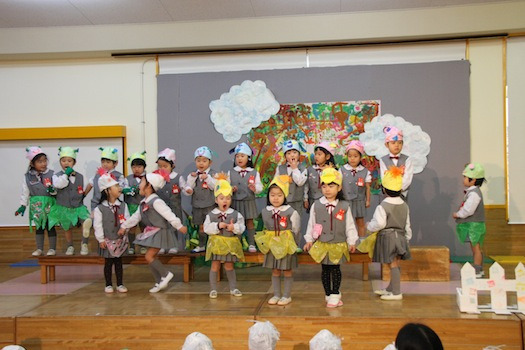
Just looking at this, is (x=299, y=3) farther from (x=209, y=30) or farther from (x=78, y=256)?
(x=78, y=256)

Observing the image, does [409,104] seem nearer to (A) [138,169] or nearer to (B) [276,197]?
(B) [276,197]

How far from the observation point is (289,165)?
6770mm

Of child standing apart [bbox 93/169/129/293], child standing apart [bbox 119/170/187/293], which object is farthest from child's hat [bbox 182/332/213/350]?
child standing apart [bbox 93/169/129/293]

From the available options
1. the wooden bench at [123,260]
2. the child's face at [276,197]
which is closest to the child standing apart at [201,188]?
the wooden bench at [123,260]

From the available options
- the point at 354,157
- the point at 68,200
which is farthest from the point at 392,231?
the point at 68,200

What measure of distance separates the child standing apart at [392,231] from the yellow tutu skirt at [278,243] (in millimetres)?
772

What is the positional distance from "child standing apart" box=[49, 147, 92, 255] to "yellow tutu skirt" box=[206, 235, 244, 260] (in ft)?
6.93

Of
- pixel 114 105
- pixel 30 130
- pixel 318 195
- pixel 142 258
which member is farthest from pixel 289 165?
pixel 30 130

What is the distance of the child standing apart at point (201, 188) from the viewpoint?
677 centimetres

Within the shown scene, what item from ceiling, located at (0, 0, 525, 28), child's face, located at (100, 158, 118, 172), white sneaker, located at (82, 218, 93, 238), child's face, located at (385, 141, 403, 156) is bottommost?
white sneaker, located at (82, 218, 93, 238)

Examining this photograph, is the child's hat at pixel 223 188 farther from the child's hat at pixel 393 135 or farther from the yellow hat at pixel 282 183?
the child's hat at pixel 393 135

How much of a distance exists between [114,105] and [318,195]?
3.54 meters

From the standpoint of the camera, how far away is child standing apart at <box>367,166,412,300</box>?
5.34 m

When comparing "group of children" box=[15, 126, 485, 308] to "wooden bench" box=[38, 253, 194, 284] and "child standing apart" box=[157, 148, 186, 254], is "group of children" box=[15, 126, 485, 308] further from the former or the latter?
"wooden bench" box=[38, 253, 194, 284]
